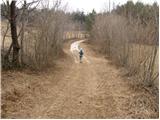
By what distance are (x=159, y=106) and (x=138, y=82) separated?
11.3 feet

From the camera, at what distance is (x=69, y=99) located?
34.3 feet

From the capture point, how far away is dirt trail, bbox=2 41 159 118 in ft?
28.8

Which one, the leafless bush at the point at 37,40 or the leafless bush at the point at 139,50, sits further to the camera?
the leafless bush at the point at 37,40

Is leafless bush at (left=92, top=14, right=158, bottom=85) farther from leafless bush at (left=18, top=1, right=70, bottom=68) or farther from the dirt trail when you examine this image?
leafless bush at (left=18, top=1, right=70, bottom=68)

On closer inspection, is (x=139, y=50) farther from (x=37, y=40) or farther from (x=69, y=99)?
(x=37, y=40)

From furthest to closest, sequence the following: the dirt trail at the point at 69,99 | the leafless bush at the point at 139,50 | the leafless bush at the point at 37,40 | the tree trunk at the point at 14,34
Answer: the leafless bush at the point at 37,40 → the tree trunk at the point at 14,34 → the leafless bush at the point at 139,50 → the dirt trail at the point at 69,99

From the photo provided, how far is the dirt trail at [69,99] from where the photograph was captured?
8766mm

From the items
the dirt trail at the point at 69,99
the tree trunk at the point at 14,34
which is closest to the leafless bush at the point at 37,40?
the tree trunk at the point at 14,34

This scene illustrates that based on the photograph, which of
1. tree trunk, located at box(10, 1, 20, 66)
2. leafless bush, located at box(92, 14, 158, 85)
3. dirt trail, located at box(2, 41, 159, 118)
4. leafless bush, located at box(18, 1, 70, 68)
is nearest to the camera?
dirt trail, located at box(2, 41, 159, 118)

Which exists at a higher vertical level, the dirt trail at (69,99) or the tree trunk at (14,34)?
the tree trunk at (14,34)

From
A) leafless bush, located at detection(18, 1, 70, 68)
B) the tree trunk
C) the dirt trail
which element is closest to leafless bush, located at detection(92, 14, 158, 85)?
the dirt trail

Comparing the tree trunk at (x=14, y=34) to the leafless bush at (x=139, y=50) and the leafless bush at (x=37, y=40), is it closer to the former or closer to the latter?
the leafless bush at (x=37, y=40)

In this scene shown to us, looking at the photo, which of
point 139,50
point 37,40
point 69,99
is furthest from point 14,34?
point 139,50

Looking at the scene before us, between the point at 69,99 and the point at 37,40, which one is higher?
the point at 37,40
